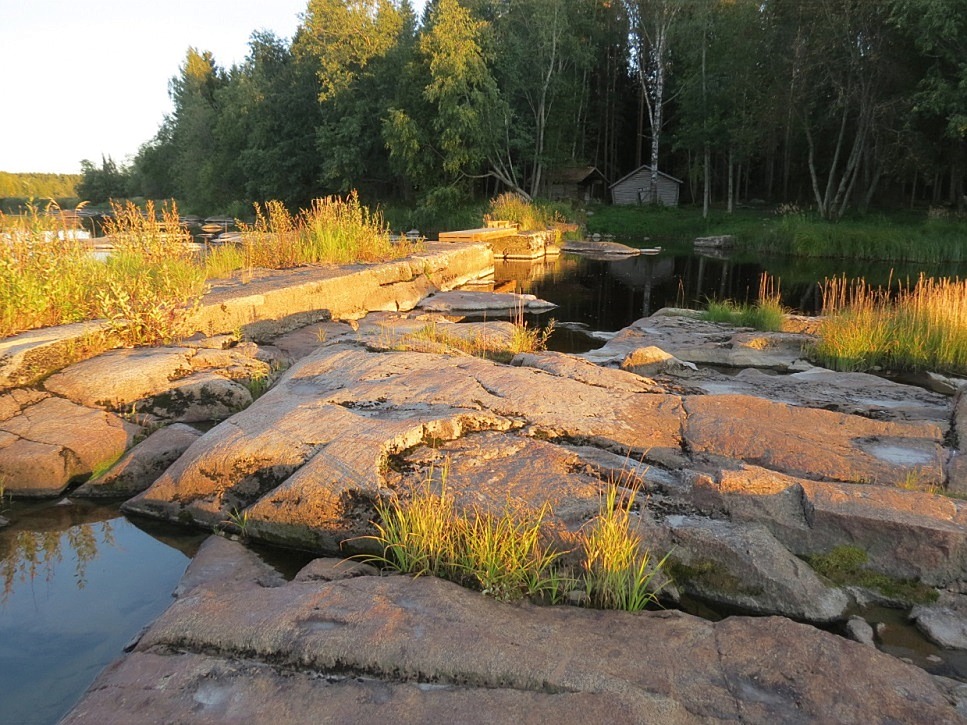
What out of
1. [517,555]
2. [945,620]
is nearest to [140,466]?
[517,555]

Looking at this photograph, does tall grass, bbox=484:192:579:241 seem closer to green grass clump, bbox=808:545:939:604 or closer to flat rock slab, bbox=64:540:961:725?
green grass clump, bbox=808:545:939:604

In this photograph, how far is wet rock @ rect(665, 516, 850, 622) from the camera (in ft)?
10.4

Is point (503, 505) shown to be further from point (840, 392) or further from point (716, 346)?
point (716, 346)

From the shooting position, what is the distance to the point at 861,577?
132 inches

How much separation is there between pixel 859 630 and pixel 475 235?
59.0 ft

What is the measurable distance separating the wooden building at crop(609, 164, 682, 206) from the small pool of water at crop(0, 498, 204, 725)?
36792 millimetres

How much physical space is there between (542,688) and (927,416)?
4.22 meters

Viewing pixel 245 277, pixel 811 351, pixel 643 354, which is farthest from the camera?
pixel 245 277

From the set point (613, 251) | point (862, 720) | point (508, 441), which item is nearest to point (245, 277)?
point (508, 441)

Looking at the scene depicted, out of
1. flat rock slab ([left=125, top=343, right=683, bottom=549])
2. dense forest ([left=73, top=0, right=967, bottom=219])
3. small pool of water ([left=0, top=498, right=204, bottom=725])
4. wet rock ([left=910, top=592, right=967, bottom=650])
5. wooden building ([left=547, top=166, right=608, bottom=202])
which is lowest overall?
wet rock ([left=910, top=592, right=967, bottom=650])

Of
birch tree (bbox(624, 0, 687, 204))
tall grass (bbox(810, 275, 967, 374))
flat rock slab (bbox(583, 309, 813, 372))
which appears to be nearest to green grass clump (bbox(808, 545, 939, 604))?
flat rock slab (bbox(583, 309, 813, 372))

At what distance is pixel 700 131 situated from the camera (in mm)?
33031

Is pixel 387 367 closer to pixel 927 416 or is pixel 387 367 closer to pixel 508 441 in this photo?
pixel 508 441

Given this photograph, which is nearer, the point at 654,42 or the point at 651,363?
the point at 651,363
